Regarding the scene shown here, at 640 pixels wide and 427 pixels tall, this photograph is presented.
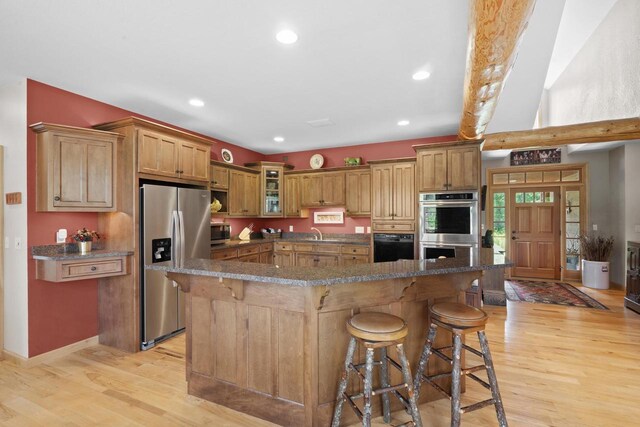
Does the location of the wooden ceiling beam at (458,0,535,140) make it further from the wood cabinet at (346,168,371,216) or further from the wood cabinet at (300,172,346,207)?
the wood cabinet at (300,172,346,207)

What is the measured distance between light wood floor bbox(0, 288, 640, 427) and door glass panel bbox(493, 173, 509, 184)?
3.62m

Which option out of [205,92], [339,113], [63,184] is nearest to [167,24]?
[205,92]

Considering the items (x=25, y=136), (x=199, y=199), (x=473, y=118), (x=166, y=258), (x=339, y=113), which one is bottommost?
(x=166, y=258)

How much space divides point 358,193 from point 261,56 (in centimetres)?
318

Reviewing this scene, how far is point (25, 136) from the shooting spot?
288cm

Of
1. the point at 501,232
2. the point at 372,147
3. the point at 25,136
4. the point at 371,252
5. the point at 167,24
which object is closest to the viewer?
the point at 167,24

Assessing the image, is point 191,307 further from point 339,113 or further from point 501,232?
point 501,232

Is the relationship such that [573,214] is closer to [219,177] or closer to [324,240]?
[324,240]

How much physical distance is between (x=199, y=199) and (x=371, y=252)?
107 inches

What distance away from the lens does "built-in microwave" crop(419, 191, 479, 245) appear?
4.21 meters

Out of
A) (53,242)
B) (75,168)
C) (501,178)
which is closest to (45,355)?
(53,242)

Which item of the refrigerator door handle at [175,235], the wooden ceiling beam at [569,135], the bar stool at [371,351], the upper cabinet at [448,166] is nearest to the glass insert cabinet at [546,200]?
the wooden ceiling beam at [569,135]

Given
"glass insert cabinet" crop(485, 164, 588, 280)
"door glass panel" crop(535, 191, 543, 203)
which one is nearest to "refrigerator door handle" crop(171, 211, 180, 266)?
"glass insert cabinet" crop(485, 164, 588, 280)

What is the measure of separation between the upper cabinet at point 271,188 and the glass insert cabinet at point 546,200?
14.6 ft
